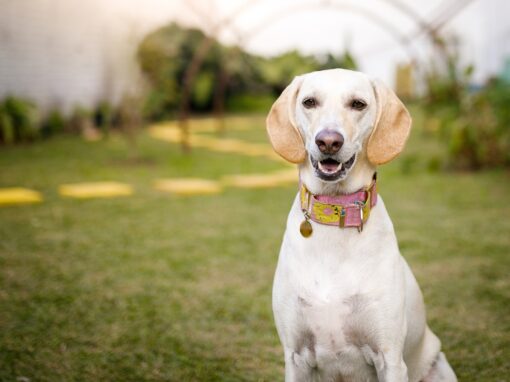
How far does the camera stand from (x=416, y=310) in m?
2.38

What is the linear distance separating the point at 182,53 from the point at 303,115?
679 inches

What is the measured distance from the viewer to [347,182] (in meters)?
2.29

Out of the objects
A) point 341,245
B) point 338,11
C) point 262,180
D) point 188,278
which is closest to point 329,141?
point 341,245

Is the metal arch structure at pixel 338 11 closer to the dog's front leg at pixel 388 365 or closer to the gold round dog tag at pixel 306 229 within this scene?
the gold round dog tag at pixel 306 229

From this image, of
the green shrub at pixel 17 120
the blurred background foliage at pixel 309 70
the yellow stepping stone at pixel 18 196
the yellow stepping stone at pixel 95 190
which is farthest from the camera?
the green shrub at pixel 17 120

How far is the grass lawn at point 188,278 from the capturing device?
9.62 feet

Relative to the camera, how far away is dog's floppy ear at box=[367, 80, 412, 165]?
2211 mm

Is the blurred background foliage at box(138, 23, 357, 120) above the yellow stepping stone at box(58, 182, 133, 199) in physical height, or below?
above

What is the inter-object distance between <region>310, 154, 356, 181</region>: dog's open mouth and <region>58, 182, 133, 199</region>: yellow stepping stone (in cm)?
495

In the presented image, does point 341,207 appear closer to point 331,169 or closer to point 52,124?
point 331,169

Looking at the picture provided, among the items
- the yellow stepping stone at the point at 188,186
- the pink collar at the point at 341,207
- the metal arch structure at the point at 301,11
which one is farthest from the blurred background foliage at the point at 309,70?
the pink collar at the point at 341,207

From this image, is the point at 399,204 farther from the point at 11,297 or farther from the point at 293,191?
the point at 11,297

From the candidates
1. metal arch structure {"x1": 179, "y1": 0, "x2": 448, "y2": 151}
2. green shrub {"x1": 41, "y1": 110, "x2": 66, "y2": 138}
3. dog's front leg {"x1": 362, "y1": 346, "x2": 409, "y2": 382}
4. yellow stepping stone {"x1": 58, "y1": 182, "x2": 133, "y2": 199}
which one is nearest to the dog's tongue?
dog's front leg {"x1": 362, "y1": 346, "x2": 409, "y2": 382}

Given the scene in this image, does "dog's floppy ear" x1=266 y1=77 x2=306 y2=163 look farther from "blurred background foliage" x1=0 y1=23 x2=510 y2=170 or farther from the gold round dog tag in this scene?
"blurred background foliage" x1=0 y1=23 x2=510 y2=170
